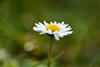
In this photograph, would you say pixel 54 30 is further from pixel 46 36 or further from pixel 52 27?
pixel 46 36

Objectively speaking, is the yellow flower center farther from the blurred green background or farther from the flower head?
the blurred green background

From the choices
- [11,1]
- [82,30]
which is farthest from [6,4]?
[82,30]

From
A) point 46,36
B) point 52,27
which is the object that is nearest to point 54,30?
point 52,27

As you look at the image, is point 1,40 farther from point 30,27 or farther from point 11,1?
point 11,1

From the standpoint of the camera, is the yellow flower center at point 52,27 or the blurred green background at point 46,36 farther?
the blurred green background at point 46,36

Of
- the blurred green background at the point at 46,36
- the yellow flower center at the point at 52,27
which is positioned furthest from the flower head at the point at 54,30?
the blurred green background at the point at 46,36

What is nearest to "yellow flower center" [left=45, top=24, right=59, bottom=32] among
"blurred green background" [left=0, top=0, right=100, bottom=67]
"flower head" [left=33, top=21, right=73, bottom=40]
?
"flower head" [left=33, top=21, right=73, bottom=40]

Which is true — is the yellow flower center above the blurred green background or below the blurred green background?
below

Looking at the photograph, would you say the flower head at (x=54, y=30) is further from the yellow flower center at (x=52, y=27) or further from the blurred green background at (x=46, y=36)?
the blurred green background at (x=46, y=36)
